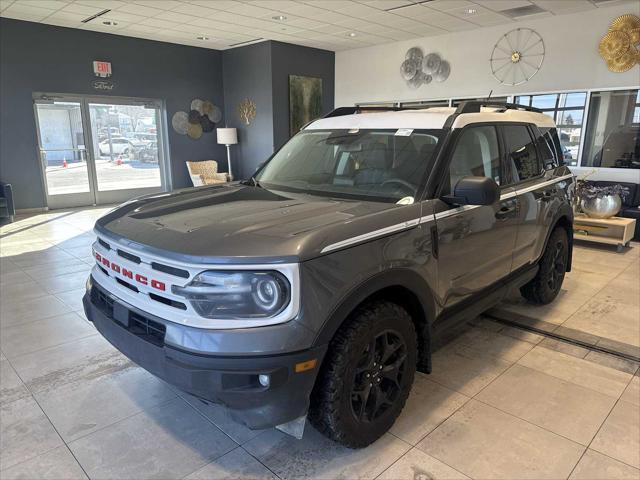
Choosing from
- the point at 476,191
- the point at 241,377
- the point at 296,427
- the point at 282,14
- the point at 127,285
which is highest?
the point at 282,14

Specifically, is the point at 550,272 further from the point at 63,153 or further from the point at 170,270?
Answer: the point at 63,153

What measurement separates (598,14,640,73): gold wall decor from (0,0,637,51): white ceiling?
28 centimetres

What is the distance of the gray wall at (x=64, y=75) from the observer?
786 cm

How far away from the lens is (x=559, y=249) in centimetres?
376

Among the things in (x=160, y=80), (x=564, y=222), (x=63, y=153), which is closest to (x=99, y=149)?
(x=63, y=153)

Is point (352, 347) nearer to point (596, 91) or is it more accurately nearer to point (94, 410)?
point (94, 410)

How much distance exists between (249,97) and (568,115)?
6189 millimetres

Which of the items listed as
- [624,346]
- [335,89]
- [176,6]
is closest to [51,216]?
[176,6]

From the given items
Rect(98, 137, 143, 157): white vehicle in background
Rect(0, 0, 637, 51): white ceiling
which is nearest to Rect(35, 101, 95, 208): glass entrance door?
Rect(98, 137, 143, 157): white vehicle in background

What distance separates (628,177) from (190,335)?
289 inches

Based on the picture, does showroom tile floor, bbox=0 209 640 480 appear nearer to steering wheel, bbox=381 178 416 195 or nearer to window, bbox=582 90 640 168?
steering wheel, bbox=381 178 416 195

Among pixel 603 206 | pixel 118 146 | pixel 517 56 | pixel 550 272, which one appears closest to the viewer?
pixel 550 272

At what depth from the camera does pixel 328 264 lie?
1.68 m

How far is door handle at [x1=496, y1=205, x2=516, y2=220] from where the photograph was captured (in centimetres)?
268
